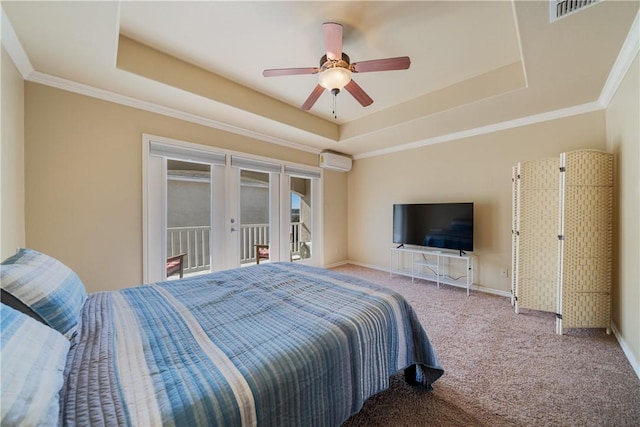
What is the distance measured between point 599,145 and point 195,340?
14.1 ft

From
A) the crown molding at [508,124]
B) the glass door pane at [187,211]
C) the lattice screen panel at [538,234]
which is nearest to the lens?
the lattice screen panel at [538,234]

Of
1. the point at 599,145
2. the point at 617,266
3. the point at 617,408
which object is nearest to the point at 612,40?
the point at 599,145

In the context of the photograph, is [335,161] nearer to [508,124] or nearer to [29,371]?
[508,124]

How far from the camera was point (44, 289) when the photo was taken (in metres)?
1.09

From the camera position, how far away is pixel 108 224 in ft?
8.43

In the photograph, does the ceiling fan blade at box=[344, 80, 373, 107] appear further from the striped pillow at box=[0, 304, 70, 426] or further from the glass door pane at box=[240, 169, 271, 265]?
the striped pillow at box=[0, 304, 70, 426]

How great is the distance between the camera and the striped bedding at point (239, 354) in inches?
29.5

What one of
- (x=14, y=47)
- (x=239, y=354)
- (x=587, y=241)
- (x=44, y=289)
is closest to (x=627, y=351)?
(x=587, y=241)

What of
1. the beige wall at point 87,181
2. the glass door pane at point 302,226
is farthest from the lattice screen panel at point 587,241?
the beige wall at point 87,181

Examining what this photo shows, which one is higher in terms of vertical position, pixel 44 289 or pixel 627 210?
pixel 627 210

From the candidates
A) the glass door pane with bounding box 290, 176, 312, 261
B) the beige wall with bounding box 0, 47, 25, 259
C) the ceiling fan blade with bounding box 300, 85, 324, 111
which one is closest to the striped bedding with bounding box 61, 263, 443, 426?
the beige wall with bounding box 0, 47, 25, 259

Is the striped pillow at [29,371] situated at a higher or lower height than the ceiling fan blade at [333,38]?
lower

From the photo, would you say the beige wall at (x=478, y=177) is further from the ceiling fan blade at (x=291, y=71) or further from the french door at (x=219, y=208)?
the ceiling fan blade at (x=291, y=71)

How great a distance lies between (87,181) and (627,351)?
5.03 m
